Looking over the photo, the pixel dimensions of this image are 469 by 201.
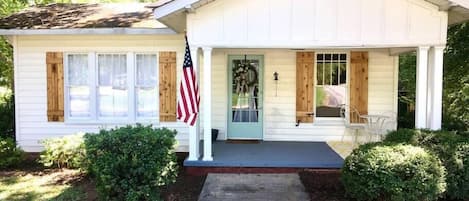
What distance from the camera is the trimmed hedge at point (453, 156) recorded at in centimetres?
527

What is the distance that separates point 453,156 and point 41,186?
19.6 ft

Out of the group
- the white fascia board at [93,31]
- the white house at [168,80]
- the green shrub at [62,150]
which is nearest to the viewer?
the green shrub at [62,150]

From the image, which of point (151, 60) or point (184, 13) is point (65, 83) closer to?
point (151, 60)

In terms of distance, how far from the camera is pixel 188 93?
6625 mm

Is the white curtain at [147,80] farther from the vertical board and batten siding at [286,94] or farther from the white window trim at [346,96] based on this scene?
the white window trim at [346,96]

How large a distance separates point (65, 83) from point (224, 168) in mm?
4092

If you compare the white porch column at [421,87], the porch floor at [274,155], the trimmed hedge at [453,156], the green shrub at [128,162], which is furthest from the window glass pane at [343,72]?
the green shrub at [128,162]

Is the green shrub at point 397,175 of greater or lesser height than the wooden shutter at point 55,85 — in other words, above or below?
below

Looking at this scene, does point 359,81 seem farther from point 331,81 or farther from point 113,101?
point 113,101

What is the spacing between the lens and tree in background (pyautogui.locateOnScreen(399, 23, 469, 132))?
9.33 meters

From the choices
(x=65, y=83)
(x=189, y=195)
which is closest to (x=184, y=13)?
(x=189, y=195)

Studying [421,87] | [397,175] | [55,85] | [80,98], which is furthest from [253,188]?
[55,85]

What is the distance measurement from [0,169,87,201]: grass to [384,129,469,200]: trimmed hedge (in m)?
4.84

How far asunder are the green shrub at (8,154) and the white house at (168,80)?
107 centimetres
